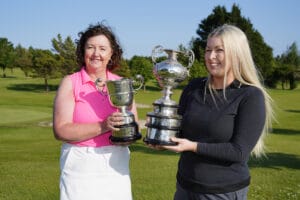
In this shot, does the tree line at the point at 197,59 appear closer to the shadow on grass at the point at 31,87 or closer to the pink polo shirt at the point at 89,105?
the shadow on grass at the point at 31,87

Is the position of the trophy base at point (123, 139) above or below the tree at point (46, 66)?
below

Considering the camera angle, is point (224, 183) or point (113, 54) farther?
point (113, 54)

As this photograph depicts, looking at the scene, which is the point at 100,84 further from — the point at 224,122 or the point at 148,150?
the point at 148,150

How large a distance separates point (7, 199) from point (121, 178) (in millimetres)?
3616

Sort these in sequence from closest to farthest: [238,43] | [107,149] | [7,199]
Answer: [238,43], [107,149], [7,199]

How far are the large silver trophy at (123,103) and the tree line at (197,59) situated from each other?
39425 mm

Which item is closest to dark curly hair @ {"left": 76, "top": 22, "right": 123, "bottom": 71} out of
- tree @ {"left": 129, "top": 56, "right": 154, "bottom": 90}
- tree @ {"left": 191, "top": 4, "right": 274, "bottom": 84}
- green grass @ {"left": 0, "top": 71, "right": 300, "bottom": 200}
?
green grass @ {"left": 0, "top": 71, "right": 300, "bottom": 200}

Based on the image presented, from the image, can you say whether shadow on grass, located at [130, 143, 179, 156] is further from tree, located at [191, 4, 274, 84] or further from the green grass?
tree, located at [191, 4, 274, 84]

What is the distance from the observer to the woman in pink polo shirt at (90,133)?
332 cm

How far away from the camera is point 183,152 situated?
129 inches

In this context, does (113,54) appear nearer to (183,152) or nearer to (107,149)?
(107,149)

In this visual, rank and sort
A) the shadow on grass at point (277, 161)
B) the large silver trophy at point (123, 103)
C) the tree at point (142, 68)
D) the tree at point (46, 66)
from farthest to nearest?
the tree at point (142, 68) → the tree at point (46, 66) → the shadow on grass at point (277, 161) → the large silver trophy at point (123, 103)

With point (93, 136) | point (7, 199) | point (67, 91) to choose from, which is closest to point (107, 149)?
point (93, 136)

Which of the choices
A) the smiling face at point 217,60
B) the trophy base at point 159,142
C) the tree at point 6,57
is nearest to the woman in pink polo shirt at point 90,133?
the trophy base at point 159,142
